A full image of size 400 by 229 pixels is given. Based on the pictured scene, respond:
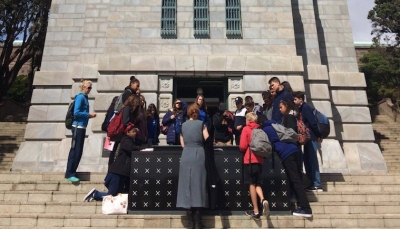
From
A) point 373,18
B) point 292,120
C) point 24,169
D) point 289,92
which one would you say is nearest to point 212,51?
point 289,92

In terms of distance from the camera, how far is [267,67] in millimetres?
13406

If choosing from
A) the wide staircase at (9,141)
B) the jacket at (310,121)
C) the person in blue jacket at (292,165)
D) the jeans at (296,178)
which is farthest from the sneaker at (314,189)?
the wide staircase at (9,141)

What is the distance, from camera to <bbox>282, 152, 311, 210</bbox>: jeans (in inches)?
269

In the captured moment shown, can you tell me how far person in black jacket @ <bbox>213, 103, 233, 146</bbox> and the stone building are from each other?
131 inches

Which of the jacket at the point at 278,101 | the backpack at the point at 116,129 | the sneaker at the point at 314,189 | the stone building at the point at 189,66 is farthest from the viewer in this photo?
the stone building at the point at 189,66

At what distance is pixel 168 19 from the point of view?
45.5 ft

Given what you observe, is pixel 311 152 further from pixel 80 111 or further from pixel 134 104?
pixel 80 111

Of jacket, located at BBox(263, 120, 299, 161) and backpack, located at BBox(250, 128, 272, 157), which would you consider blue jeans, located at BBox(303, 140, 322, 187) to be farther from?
backpack, located at BBox(250, 128, 272, 157)

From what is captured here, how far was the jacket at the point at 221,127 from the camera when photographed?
32.1 ft

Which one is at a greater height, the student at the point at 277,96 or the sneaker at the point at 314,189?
the student at the point at 277,96

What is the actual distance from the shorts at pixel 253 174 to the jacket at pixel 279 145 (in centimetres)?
55

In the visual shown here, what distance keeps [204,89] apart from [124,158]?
7.55 m

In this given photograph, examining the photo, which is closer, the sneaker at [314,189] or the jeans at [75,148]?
the sneaker at [314,189]

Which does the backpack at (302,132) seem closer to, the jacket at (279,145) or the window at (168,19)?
the jacket at (279,145)
